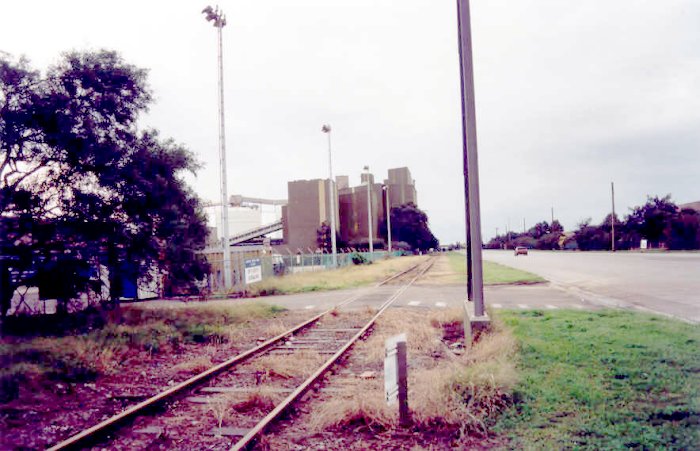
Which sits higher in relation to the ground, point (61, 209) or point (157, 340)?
point (61, 209)

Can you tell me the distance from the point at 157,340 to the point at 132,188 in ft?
15.8

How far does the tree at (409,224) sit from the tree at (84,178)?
288 ft

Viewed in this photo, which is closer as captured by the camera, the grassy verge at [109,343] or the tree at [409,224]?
the grassy verge at [109,343]

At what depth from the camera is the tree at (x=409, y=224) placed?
334 feet

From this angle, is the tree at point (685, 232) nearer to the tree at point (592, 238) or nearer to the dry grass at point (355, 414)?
the tree at point (592, 238)

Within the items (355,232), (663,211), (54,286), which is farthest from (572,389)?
(355,232)

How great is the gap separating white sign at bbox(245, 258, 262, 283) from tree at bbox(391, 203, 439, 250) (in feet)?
243

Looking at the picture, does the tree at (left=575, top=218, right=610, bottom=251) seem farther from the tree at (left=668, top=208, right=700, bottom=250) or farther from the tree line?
the tree at (left=668, top=208, right=700, bottom=250)

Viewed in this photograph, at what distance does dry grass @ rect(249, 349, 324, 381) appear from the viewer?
801cm

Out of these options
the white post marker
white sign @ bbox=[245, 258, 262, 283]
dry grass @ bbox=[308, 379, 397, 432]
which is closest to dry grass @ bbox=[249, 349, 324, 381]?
dry grass @ bbox=[308, 379, 397, 432]

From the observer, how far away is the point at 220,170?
2612cm

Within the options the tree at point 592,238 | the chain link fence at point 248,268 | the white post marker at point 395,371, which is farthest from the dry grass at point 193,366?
the tree at point 592,238

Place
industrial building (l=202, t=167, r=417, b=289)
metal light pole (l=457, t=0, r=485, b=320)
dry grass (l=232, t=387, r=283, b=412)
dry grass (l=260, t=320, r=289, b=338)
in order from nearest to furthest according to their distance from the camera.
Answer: dry grass (l=232, t=387, r=283, b=412)
metal light pole (l=457, t=0, r=485, b=320)
dry grass (l=260, t=320, r=289, b=338)
industrial building (l=202, t=167, r=417, b=289)

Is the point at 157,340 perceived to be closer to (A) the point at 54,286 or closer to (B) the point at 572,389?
(A) the point at 54,286
